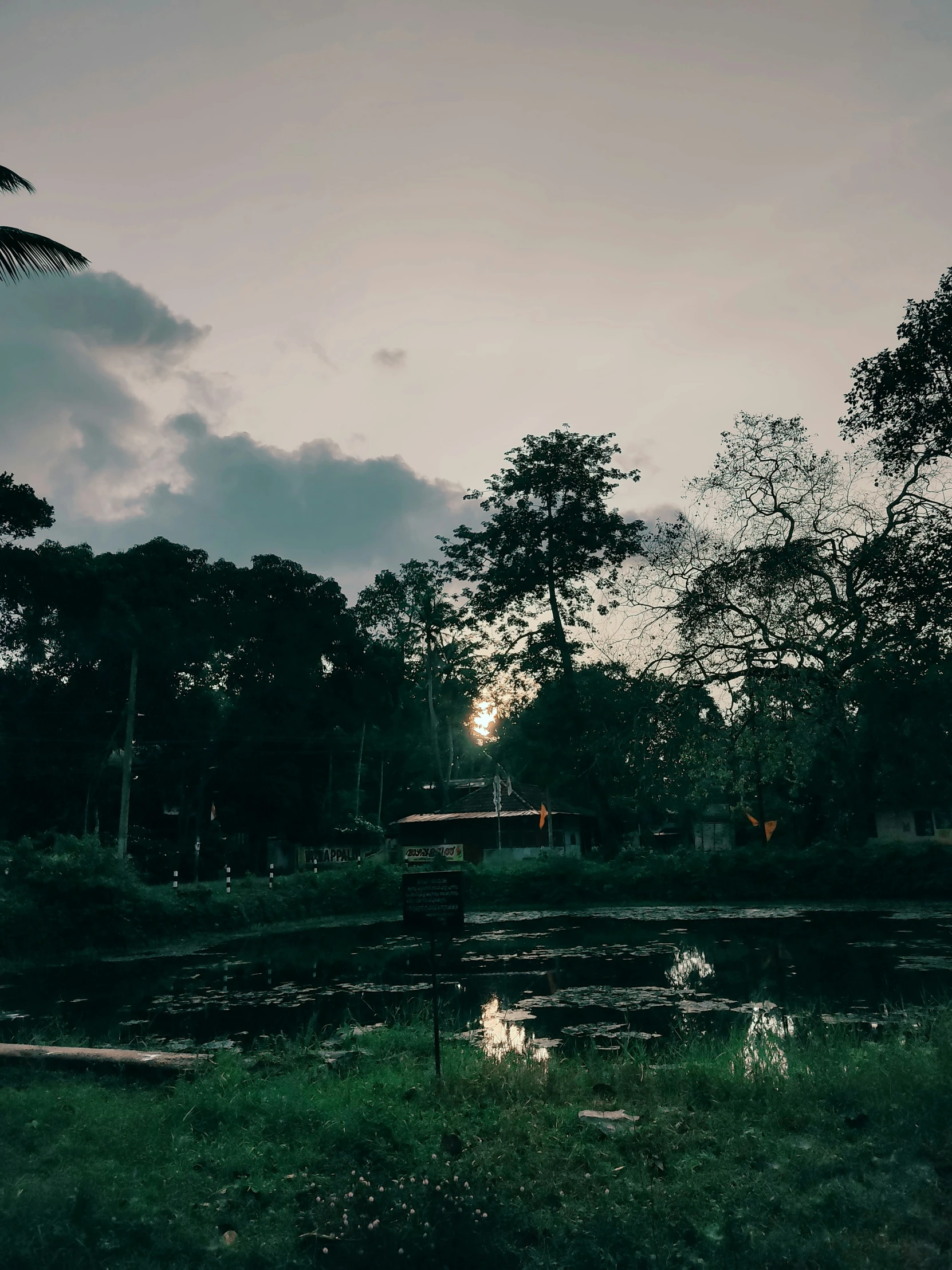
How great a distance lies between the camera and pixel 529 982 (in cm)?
1762

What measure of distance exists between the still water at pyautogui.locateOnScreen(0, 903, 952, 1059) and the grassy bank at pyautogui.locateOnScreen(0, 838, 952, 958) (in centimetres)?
192

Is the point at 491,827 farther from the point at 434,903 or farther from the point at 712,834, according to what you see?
the point at 434,903

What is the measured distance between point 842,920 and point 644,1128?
77.5 feet

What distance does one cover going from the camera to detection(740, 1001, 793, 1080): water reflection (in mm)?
8320

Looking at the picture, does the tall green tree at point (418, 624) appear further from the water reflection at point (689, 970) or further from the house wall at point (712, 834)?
the water reflection at point (689, 970)

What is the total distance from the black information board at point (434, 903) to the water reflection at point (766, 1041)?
9.41 feet

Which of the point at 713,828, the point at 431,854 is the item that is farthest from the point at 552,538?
the point at 713,828

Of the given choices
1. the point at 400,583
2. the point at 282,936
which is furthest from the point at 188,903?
the point at 400,583

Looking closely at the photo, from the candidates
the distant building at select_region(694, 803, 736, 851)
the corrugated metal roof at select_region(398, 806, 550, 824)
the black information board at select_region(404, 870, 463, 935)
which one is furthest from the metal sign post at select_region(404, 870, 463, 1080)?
the distant building at select_region(694, 803, 736, 851)

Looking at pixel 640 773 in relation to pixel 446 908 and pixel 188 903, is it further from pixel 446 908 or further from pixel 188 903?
pixel 446 908

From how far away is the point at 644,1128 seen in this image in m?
6.80

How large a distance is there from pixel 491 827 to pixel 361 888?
17366 mm

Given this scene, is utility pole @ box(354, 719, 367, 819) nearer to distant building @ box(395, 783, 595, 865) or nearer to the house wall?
distant building @ box(395, 783, 595, 865)

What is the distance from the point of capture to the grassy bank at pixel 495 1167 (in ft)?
16.9
